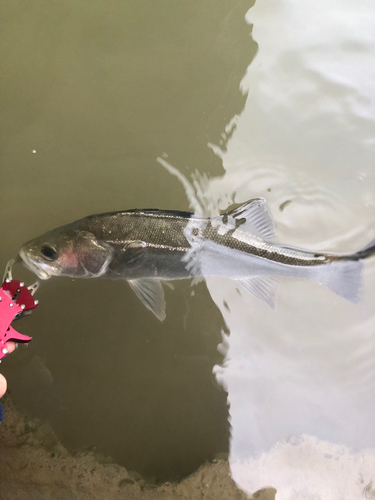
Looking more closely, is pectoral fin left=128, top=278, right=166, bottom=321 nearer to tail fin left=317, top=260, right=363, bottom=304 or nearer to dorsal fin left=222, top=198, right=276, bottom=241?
dorsal fin left=222, top=198, right=276, bottom=241

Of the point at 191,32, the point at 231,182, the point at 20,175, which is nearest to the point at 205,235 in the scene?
the point at 231,182

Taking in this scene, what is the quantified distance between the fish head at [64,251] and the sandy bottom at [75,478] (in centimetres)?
111

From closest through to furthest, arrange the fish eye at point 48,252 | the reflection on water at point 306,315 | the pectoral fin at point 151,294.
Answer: the fish eye at point 48,252, the pectoral fin at point 151,294, the reflection on water at point 306,315

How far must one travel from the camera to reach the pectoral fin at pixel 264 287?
2.18 metres

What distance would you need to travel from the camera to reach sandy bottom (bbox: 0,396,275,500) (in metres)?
2.18

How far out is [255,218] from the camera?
207cm

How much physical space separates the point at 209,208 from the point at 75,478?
195 cm

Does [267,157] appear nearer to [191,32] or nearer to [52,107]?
[191,32]

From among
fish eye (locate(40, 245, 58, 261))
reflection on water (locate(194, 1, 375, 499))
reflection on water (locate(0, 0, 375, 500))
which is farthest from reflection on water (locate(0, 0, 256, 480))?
fish eye (locate(40, 245, 58, 261))

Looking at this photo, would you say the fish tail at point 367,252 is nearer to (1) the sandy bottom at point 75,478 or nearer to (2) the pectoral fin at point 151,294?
(2) the pectoral fin at point 151,294

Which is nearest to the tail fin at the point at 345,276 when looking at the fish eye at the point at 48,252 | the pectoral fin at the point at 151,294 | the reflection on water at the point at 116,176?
the reflection on water at the point at 116,176

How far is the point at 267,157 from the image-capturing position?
96.1 inches

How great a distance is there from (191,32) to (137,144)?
0.97 m

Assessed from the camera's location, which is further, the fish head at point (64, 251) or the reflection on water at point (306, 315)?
the reflection on water at point (306, 315)
